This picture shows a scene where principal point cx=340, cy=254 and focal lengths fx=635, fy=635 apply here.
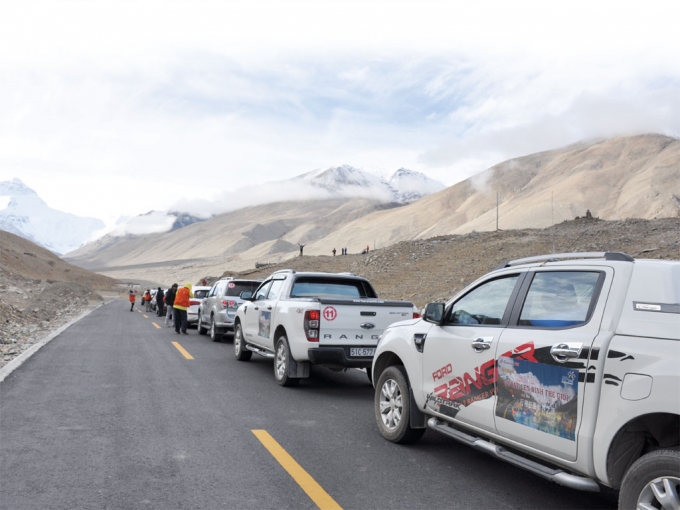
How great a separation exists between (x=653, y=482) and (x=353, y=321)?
19.1ft

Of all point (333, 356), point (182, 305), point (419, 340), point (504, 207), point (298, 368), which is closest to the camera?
point (419, 340)

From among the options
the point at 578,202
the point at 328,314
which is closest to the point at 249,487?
the point at 328,314

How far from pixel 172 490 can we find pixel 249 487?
1.96 feet

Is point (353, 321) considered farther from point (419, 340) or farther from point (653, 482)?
point (653, 482)

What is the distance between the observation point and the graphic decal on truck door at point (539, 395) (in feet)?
13.8

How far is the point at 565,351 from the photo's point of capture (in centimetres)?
427

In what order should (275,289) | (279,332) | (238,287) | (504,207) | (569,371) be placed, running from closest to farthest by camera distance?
(569,371) → (279,332) → (275,289) → (238,287) → (504,207)

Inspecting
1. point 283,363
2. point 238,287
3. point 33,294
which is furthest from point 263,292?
point 33,294

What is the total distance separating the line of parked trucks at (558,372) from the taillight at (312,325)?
2.08 metres

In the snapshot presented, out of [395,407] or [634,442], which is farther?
[395,407]

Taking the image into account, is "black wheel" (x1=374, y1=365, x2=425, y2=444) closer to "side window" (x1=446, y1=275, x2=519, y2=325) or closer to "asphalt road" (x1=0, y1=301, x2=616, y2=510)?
"asphalt road" (x1=0, y1=301, x2=616, y2=510)

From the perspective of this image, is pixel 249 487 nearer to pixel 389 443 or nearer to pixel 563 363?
pixel 389 443

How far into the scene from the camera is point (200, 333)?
66.6 feet

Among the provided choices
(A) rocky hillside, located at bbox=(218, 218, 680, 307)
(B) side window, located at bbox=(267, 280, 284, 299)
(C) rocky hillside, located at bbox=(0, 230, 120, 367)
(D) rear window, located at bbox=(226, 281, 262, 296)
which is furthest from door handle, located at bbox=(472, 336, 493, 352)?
(A) rocky hillside, located at bbox=(218, 218, 680, 307)
